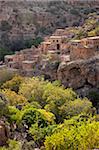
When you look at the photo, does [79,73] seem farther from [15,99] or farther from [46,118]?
[46,118]

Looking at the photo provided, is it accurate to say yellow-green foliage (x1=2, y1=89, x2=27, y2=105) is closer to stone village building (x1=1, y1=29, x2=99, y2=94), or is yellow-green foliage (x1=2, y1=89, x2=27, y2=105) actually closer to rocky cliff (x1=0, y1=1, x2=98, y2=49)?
stone village building (x1=1, y1=29, x2=99, y2=94)

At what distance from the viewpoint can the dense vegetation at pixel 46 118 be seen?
28781 mm

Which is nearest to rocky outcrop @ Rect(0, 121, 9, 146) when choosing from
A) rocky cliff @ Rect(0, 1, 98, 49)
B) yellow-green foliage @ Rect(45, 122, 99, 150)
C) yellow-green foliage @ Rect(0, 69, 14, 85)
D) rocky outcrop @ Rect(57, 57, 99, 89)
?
yellow-green foliage @ Rect(45, 122, 99, 150)

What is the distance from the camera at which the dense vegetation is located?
1133 inches

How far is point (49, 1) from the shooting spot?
319 feet

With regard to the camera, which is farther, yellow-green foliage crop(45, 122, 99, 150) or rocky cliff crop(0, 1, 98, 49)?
rocky cliff crop(0, 1, 98, 49)

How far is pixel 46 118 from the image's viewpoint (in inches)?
1484

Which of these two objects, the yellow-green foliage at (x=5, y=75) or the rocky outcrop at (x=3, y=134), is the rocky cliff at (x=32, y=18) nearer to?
the yellow-green foliage at (x=5, y=75)

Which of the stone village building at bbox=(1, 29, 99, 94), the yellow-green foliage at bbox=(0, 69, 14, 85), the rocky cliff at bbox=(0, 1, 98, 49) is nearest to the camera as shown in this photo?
the stone village building at bbox=(1, 29, 99, 94)

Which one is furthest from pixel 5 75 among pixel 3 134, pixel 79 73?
pixel 3 134

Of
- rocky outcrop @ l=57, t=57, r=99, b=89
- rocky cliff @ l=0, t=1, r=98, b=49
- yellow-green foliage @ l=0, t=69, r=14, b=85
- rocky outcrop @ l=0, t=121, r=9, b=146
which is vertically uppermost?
rocky outcrop @ l=0, t=121, r=9, b=146

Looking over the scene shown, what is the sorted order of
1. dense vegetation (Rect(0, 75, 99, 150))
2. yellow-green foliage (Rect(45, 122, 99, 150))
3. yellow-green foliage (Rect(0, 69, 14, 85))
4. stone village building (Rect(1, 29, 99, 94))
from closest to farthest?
yellow-green foliage (Rect(45, 122, 99, 150)) < dense vegetation (Rect(0, 75, 99, 150)) < stone village building (Rect(1, 29, 99, 94)) < yellow-green foliage (Rect(0, 69, 14, 85))

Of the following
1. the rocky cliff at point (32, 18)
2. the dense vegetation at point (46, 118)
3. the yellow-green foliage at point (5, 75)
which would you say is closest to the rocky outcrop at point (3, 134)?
the dense vegetation at point (46, 118)

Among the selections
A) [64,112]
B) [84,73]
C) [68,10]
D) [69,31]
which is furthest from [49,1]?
[64,112]
